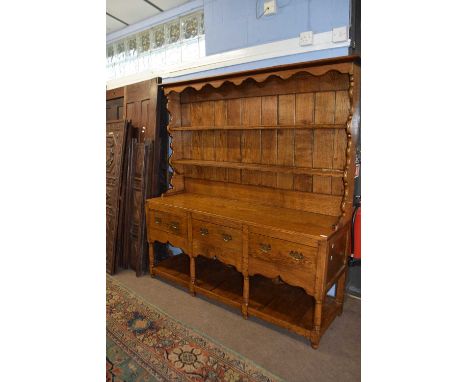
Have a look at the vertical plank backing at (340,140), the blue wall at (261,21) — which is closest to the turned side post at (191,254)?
the vertical plank backing at (340,140)

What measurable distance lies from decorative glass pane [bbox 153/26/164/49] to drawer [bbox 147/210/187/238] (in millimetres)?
1895

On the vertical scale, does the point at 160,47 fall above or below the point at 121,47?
below

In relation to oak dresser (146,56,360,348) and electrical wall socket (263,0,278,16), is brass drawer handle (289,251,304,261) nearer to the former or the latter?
oak dresser (146,56,360,348)

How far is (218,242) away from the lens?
2.29 meters

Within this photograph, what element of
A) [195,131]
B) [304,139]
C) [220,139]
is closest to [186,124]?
[195,131]

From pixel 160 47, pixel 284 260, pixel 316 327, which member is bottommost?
pixel 316 327

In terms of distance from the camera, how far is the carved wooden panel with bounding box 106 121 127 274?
2.98 meters

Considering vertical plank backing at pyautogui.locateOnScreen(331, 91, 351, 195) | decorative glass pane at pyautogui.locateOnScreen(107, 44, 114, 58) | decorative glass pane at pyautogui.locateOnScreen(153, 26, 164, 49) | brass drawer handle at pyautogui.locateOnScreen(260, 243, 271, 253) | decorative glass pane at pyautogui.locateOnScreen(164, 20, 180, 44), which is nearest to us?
brass drawer handle at pyautogui.locateOnScreen(260, 243, 271, 253)

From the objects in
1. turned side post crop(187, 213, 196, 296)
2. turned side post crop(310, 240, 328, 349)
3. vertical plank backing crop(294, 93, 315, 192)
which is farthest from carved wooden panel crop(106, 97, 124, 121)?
turned side post crop(310, 240, 328, 349)

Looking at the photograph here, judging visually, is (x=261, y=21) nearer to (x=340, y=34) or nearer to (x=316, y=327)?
(x=340, y=34)

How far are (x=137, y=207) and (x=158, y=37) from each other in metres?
1.88

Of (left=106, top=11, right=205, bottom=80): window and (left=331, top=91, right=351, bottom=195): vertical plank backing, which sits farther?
(left=106, top=11, right=205, bottom=80): window
